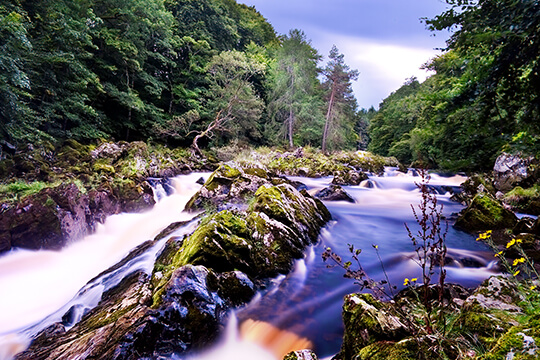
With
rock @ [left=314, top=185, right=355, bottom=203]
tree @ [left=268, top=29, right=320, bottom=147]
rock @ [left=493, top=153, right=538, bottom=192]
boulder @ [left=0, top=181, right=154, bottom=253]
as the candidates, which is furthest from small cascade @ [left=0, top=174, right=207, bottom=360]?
tree @ [left=268, top=29, right=320, bottom=147]

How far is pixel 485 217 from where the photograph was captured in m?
6.25

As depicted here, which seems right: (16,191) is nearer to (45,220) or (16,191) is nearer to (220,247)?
(45,220)

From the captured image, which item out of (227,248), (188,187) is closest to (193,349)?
(227,248)

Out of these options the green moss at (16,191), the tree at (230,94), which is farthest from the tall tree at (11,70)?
the tree at (230,94)

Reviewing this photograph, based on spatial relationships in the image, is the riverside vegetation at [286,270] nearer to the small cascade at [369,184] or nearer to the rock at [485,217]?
the rock at [485,217]

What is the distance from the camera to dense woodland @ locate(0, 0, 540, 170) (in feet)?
9.09

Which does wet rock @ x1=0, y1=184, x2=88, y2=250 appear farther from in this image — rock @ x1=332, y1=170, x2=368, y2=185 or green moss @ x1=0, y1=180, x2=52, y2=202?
rock @ x1=332, y1=170, x2=368, y2=185

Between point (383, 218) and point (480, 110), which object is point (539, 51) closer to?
point (480, 110)

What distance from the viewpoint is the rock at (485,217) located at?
5.83 meters

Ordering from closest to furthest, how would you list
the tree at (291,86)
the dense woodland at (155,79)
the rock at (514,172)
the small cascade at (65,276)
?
the small cascade at (65,276), the dense woodland at (155,79), the rock at (514,172), the tree at (291,86)

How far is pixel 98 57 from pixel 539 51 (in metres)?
17.9

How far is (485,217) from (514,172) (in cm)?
596

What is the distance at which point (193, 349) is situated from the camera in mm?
2709

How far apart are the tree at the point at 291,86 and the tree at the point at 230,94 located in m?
4.62
